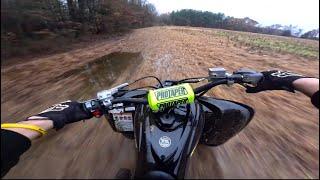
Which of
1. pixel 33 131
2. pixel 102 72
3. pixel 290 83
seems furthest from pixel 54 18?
pixel 102 72

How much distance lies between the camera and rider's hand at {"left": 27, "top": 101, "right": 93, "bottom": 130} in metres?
1.82

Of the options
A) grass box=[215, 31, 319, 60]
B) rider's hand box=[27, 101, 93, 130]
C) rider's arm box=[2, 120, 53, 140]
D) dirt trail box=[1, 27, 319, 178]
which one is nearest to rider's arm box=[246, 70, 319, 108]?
dirt trail box=[1, 27, 319, 178]

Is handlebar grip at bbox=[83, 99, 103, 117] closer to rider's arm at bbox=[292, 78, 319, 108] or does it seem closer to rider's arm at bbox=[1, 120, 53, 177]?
rider's arm at bbox=[1, 120, 53, 177]

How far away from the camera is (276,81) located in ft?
6.63

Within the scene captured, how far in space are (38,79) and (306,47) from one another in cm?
1078

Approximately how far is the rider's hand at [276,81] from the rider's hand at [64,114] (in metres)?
1.21

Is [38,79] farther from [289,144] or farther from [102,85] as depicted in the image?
[289,144]

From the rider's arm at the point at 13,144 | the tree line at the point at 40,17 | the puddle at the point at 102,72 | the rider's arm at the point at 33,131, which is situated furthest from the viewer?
the puddle at the point at 102,72

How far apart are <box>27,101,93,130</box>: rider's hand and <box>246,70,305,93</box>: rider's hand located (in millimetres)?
1212

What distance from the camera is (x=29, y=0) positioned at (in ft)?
6.06

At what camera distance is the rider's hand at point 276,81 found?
6.42 feet

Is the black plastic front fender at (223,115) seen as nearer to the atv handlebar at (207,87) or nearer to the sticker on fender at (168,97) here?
the atv handlebar at (207,87)

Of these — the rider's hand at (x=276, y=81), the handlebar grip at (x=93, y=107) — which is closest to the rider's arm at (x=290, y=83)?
the rider's hand at (x=276, y=81)

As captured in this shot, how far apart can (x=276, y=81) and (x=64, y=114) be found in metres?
1.42
